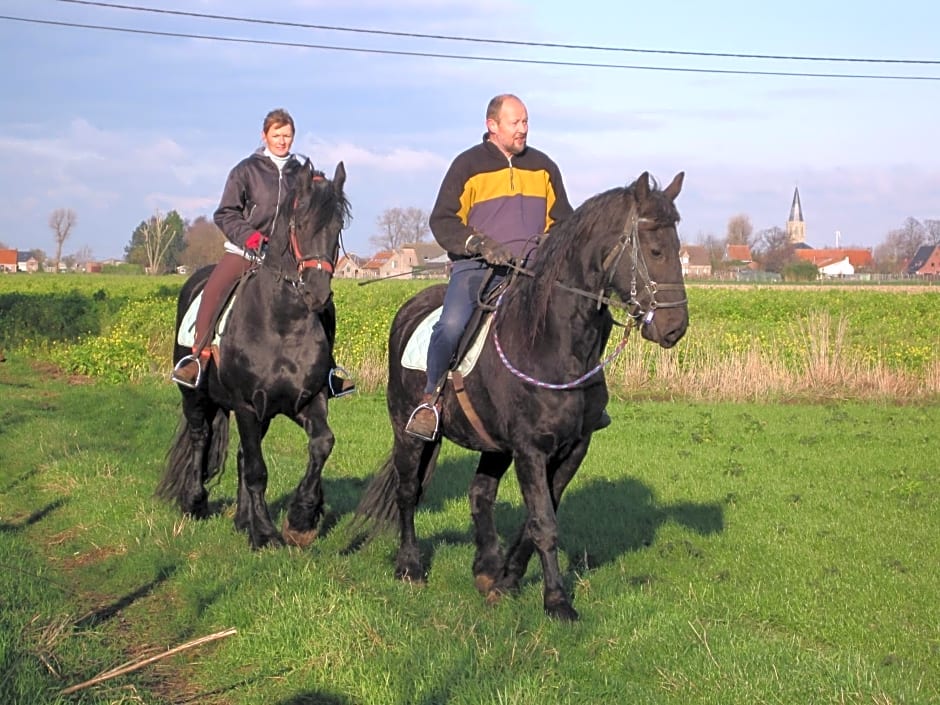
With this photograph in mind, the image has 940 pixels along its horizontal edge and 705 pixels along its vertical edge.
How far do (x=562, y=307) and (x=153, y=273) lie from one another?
92.6m

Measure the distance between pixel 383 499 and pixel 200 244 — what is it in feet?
299

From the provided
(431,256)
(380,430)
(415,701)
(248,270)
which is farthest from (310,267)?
(431,256)

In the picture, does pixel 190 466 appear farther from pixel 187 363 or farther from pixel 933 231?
pixel 933 231

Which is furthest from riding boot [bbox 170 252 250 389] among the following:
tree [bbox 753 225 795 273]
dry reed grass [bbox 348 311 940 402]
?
tree [bbox 753 225 795 273]

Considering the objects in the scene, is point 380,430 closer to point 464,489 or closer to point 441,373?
point 464,489

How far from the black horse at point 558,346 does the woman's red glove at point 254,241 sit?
2310mm

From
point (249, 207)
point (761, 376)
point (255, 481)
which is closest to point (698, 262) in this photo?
point (761, 376)

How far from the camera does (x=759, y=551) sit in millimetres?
9641

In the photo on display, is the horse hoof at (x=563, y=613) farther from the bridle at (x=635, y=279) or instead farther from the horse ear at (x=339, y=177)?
the horse ear at (x=339, y=177)

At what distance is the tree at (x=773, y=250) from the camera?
445 feet

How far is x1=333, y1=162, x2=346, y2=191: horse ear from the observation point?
8406mm

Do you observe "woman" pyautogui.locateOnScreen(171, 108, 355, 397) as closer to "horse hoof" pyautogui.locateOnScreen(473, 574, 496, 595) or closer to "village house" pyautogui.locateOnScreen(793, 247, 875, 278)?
"horse hoof" pyautogui.locateOnScreen(473, 574, 496, 595)

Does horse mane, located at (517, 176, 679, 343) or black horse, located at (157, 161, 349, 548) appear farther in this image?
black horse, located at (157, 161, 349, 548)

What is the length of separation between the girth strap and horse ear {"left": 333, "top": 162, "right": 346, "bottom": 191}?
184 centimetres
